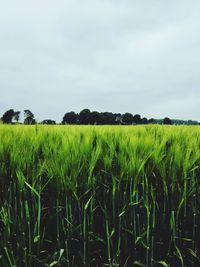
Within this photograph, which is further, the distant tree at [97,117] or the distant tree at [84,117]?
the distant tree at [97,117]

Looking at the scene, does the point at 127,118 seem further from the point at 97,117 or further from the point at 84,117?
the point at 84,117

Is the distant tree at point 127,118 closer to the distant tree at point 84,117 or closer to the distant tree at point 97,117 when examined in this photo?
the distant tree at point 97,117

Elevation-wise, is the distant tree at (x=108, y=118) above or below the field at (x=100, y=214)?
above

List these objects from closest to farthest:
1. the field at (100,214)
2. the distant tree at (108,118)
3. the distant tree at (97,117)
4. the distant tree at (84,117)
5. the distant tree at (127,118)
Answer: the field at (100,214) → the distant tree at (84,117) → the distant tree at (97,117) → the distant tree at (108,118) → the distant tree at (127,118)

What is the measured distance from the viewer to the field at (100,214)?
1746 mm

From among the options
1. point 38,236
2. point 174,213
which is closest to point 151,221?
point 174,213

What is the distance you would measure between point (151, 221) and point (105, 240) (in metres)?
0.26

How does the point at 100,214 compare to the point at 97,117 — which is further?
the point at 97,117

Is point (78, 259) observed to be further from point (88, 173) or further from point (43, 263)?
point (88, 173)

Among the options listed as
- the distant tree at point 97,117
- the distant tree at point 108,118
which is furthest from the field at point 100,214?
the distant tree at point 108,118

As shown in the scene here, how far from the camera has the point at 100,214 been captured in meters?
1.87

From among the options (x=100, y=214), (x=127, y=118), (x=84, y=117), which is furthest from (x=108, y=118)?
(x=100, y=214)

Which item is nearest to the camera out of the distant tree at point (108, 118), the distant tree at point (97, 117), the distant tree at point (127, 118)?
the distant tree at point (97, 117)

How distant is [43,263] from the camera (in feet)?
5.79
